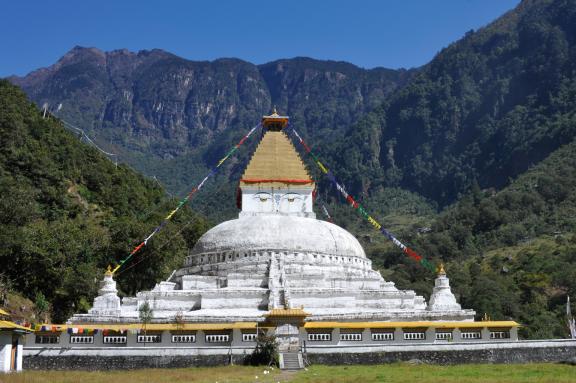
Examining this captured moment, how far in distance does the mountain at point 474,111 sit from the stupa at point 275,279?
84367 millimetres

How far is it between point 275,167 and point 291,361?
21436 millimetres

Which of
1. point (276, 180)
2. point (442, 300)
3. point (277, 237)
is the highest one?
point (276, 180)

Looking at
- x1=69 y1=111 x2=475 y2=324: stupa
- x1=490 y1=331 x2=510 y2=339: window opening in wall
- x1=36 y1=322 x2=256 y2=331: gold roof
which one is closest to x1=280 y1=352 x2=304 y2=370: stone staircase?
x1=36 y1=322 x2=256 y2=331: gold roof

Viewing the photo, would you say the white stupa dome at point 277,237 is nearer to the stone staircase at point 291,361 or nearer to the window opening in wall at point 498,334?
the window opening in wall at point 498,334

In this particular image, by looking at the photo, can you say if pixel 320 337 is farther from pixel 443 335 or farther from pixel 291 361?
pixel 443 335

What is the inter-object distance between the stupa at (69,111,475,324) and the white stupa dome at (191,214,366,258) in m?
0.05

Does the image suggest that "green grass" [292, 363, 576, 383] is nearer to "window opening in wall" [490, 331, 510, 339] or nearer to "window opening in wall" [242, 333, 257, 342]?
"window opening in wall" [242, 333, 257, 342]

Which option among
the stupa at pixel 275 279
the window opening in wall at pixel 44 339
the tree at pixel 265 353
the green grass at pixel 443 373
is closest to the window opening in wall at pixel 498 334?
the stupa at pixel 275 279

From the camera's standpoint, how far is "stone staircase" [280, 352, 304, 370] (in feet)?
94.4

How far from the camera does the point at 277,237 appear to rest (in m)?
42.2

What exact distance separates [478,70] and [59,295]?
5171 inches

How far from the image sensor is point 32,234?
46.0m

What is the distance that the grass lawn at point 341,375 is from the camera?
83.7 ft

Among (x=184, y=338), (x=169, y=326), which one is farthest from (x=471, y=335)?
(x=169, y=326)
